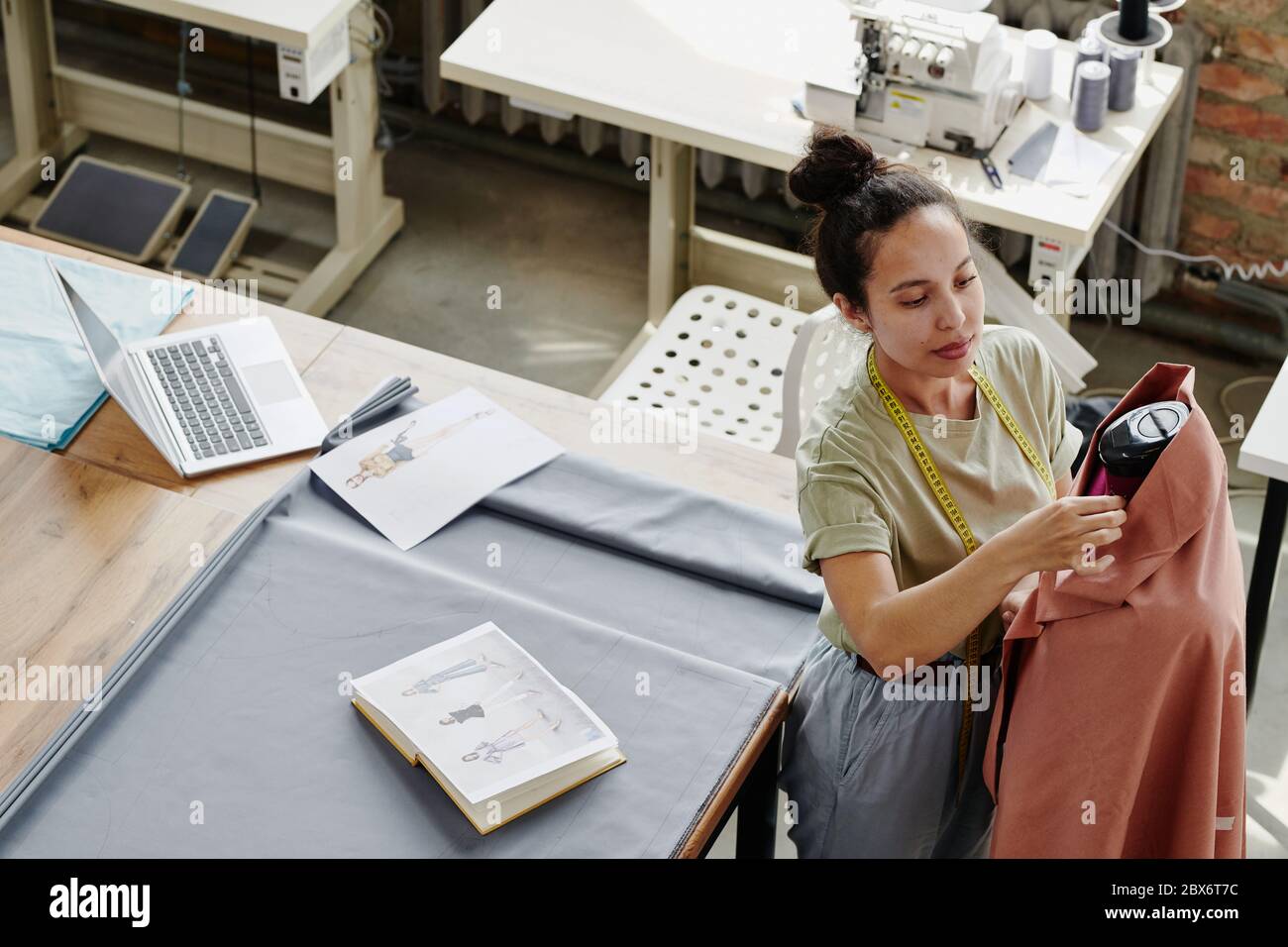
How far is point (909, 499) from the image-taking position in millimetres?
1910

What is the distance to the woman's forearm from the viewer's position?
1.71m

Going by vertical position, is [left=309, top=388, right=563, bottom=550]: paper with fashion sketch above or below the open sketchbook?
above

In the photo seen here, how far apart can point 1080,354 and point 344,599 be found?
1.77m

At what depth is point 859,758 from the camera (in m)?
2.05

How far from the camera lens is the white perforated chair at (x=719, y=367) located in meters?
3.12

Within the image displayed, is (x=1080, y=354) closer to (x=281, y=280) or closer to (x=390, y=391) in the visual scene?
(x=390, y=391)

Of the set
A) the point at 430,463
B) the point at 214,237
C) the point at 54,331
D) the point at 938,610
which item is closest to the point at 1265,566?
the point at 938,610

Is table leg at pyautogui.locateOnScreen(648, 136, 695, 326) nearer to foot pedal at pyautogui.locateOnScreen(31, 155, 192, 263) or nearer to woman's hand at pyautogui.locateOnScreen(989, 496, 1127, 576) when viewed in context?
foot pedal at pyautogui.locateOnScreen(31, 155, 192, 263)

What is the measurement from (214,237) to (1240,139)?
255 cm

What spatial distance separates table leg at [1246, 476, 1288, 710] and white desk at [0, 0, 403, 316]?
2.37 metres

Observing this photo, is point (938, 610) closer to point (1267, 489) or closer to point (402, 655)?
point (402, 655)

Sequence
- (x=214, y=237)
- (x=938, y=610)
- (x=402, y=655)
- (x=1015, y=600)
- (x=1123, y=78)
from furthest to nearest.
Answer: (x=214, y=237) < (x=1123, y=78) < (x=402, y=655) < (x=1015, y=600) < (x=938, y=610)

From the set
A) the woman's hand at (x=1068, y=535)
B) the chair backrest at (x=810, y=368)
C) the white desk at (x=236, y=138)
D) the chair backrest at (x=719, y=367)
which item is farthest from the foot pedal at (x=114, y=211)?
the woman's hand at (x=1068, y=535)

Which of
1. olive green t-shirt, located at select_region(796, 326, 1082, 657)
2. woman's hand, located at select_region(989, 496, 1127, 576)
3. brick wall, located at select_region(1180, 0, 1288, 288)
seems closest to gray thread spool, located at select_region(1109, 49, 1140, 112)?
brick wall, located at select_region(1180, 0, 1288, 288)
